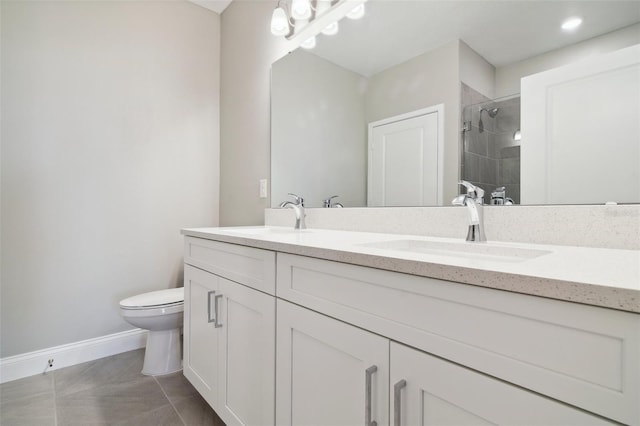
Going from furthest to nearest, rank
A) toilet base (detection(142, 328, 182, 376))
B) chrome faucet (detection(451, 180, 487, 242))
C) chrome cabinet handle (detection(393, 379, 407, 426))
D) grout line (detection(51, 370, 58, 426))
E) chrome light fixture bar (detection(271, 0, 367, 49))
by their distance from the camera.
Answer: toilet base (detection(142, 328, 182, 376)), chrome light fixture bar (detection(271, 0, 367, 49)), grout line (detection(51, 370, 58, 426)), chrome faucet (detection(451, 180, 487, 242)), chrome cabinet handle (detection(393, 379, 407, 426))

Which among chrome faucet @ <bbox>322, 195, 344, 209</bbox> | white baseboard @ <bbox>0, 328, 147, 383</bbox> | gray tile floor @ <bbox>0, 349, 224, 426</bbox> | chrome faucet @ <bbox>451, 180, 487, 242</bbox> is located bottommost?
gray tile floor @ <bbox>0, 349, 224, 426</bbox>

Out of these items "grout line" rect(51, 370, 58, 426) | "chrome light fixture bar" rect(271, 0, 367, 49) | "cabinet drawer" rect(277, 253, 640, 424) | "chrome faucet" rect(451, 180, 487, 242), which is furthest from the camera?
"chrome light fixture bar" rect(271, 0, 367, 49)

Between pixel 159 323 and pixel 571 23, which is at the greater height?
pixel 571 23

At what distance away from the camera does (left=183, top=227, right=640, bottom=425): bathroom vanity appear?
0.43 meters

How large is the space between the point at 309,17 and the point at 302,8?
0.06 meters

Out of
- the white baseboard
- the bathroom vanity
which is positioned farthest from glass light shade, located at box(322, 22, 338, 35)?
the white baseboard

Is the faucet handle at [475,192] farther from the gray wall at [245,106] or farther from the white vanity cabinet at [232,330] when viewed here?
the gray wall at [245,106]

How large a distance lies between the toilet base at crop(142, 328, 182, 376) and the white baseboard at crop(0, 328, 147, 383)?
0.36 m

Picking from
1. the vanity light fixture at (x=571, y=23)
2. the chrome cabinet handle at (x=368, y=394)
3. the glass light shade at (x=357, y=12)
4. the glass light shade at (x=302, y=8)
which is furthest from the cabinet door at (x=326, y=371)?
the glass light shade at (x=302, y=8)

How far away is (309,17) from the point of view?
5.76 ft

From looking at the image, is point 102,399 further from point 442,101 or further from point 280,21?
point 280,21

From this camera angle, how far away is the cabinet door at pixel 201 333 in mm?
1333

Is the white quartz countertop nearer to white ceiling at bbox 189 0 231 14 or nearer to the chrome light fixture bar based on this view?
the chrome light fixture bar

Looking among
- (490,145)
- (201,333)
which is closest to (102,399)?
(201,333)
